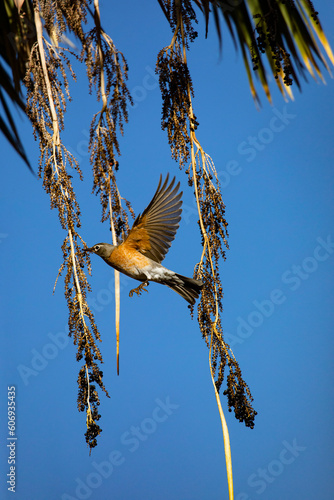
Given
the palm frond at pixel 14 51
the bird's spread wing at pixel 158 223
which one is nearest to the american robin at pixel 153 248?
the bird's spread wing at pixel 158 223

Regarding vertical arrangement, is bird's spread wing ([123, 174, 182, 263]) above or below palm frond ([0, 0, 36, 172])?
below

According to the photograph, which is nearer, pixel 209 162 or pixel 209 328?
pixel 209 328

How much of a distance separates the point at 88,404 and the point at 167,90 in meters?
0.86

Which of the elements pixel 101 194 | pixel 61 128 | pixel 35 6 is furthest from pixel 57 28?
pixel 101 194

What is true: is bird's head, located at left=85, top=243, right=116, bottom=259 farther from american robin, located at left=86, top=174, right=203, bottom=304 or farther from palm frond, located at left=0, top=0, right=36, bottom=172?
palm frond, located at left=0, top=0, right=36, bottom=172

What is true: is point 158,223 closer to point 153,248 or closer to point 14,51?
point 153,248

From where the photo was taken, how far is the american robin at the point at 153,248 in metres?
1.51

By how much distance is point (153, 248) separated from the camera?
5.17ft

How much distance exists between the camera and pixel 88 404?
1.37m

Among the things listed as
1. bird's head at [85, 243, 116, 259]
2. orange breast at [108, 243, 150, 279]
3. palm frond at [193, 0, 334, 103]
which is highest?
palm frond at [193, 0, 334, 103]

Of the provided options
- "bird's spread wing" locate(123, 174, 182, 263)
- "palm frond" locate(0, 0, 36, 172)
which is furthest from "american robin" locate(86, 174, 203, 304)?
"palm frond" locate(0, 0, 36, 172)

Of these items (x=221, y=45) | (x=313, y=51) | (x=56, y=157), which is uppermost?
(x=221, y=45)

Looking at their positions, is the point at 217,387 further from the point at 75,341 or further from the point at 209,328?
the point at 75,341

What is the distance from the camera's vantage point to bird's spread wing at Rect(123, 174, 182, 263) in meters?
1.51
